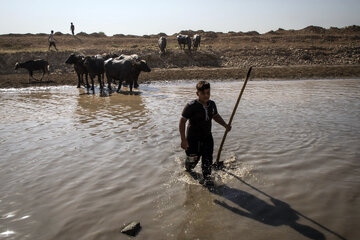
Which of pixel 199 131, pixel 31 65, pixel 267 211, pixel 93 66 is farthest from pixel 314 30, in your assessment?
pixel 267 211

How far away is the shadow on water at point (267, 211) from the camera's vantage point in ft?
9.73

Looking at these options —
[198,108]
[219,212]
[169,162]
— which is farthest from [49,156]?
[219,212]

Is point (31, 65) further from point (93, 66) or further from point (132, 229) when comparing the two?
point (132, 229)

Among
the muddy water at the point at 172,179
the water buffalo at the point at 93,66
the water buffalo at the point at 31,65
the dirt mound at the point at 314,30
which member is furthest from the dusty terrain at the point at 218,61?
the dirt mound at the point at 314,30

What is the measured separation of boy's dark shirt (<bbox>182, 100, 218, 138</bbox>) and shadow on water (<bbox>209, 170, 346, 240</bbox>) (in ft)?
2.86

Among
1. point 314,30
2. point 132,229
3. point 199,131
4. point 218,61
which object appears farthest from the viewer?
point 314,30

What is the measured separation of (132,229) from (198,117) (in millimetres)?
1834

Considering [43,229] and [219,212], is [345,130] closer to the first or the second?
[219,212]

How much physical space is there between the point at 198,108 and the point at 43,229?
2.45 m

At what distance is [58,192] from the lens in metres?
3.89

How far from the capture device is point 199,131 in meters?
4.21

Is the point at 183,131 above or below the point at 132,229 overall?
above

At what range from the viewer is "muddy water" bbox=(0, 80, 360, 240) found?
3.08m

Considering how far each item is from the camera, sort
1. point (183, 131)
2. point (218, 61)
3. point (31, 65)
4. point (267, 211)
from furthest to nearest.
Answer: point (218, 61) < point (31, 65) < point (183, 131) < point (267, 211)
